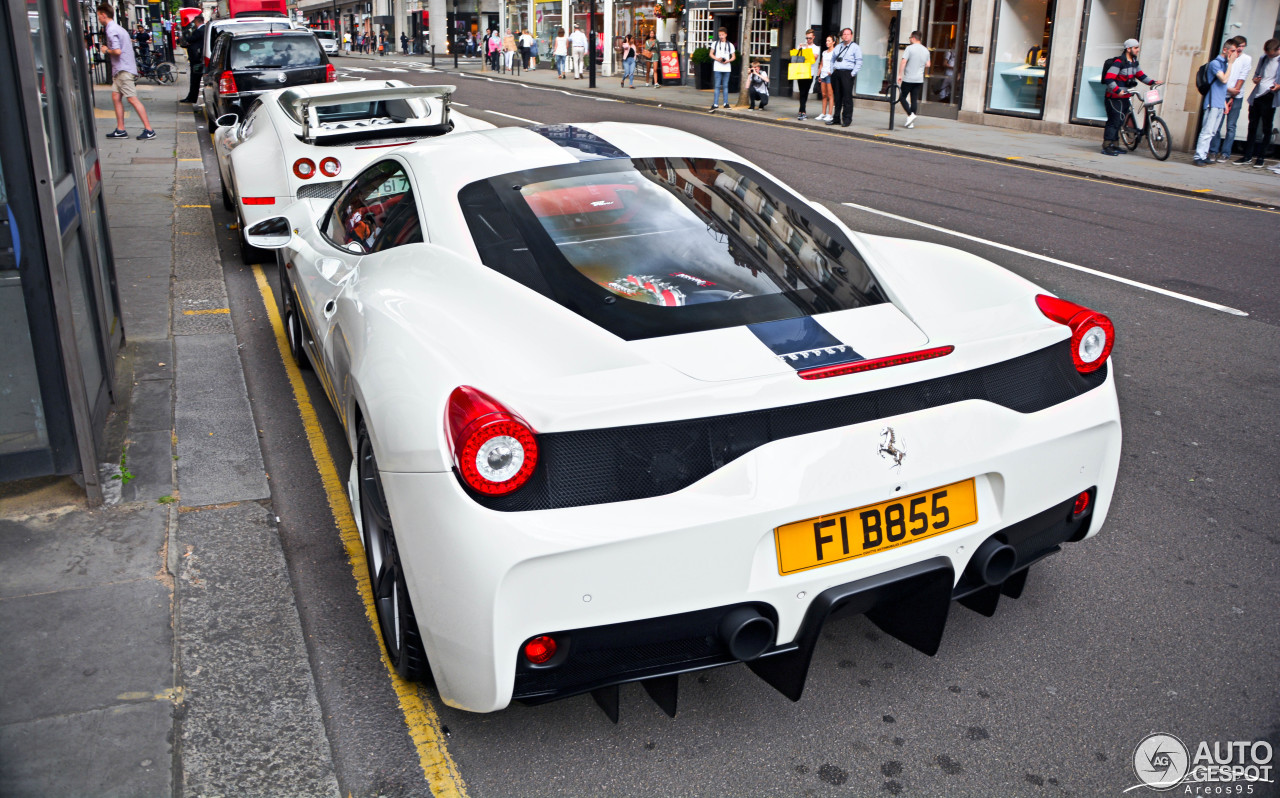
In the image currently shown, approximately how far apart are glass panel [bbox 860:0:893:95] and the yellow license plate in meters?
26.2

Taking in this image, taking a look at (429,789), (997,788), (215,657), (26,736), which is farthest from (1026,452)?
A: (26,736)

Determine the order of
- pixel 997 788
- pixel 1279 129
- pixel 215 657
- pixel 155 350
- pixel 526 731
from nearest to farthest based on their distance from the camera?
pixel 997 788, pixel 526 731, pixel 215 657, pixel 155 350, pixel 1279 129

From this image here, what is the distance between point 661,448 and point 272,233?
338 cm

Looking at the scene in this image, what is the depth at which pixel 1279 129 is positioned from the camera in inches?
659

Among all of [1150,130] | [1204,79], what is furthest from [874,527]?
[1150,130]

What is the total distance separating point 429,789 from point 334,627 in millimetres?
911

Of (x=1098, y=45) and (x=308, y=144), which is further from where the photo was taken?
(x=1098, y=45)

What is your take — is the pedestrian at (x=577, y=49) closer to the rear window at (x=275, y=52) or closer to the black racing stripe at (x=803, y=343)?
the rear window at (x=275, y=52)

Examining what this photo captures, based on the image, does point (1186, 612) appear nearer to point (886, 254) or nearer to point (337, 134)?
point (886, 254)

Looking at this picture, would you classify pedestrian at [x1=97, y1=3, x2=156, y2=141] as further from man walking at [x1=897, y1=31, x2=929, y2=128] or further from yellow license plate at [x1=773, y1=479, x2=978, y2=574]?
yellow license plate at [x1=773, y1=479, x2=978, y2=574]

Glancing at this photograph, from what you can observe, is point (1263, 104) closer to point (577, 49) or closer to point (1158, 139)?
point (1158, 139)

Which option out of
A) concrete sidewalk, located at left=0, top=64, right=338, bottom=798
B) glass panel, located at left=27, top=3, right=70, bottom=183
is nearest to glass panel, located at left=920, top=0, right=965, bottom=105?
concrete sidewalk, located at left=0, top=64, right=338, bottom=798

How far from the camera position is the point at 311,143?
777 centimetres

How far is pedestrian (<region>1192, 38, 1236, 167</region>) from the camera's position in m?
16.0
